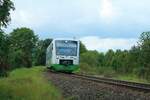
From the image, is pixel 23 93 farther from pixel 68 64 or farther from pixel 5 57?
pixel 68 64

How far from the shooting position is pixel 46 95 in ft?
58.4

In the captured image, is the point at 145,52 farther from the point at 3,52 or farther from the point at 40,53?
the point at 40,53

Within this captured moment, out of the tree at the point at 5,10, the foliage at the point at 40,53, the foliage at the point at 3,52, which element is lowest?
the foliage at the point at 3,52

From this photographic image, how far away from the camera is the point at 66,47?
4581cm

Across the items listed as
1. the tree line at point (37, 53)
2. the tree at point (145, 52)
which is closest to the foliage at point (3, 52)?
the tree line at point (37, 53)

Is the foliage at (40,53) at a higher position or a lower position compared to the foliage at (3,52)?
higher

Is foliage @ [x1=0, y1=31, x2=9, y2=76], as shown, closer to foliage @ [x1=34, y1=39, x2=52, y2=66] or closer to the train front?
the train front

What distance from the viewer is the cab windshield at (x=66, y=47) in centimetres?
4547

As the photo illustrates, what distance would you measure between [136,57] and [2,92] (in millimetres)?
33026

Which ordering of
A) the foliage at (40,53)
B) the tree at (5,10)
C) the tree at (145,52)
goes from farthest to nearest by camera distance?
the foliage at (40,53) < the tree at (145,52) < the tree at (5,10)

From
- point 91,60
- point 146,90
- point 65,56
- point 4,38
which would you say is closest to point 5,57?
point 4,38

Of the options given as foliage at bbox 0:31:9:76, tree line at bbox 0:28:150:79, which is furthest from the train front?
foliage at bbox 0:31:9:76

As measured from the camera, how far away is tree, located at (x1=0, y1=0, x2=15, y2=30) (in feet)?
64.5

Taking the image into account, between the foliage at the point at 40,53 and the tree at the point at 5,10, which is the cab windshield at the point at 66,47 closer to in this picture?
the tree at the point at 5,10
